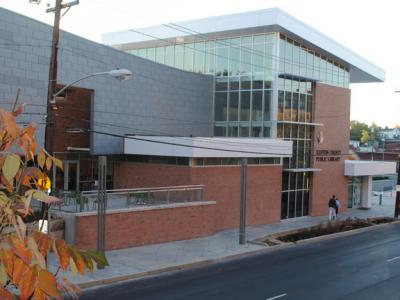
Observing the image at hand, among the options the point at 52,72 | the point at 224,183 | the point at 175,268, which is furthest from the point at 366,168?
the point at 52,72

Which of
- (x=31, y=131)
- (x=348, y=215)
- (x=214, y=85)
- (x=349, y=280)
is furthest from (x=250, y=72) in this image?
(x=31, y=131)

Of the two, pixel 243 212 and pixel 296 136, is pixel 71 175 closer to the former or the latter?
pixel 243 212

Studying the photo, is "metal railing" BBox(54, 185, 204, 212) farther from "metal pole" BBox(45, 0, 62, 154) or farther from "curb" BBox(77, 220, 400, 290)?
"metal pole" BBox(45, 0, 62, 154)

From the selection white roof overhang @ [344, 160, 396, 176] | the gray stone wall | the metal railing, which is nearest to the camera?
the metal railing

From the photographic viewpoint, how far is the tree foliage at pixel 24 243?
194 centimetres

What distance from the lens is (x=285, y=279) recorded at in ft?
54.8

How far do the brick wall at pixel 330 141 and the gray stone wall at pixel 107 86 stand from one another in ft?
24.5

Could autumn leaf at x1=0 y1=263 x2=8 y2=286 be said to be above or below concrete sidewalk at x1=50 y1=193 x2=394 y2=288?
above

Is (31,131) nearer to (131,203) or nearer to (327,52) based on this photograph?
(131,203)

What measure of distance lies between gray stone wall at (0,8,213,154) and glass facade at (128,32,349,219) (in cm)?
→ 143

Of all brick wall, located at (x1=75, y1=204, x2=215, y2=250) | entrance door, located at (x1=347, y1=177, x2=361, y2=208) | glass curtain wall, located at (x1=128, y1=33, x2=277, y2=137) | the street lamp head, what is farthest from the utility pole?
entrance door, located at (x1=347, y1=177, x2=361, y2=208)

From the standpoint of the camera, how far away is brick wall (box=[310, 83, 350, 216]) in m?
35.2

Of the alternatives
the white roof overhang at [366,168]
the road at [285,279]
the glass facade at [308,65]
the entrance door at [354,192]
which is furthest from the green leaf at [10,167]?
the entrance door at [354,192]

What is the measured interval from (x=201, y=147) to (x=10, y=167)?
919 inches
